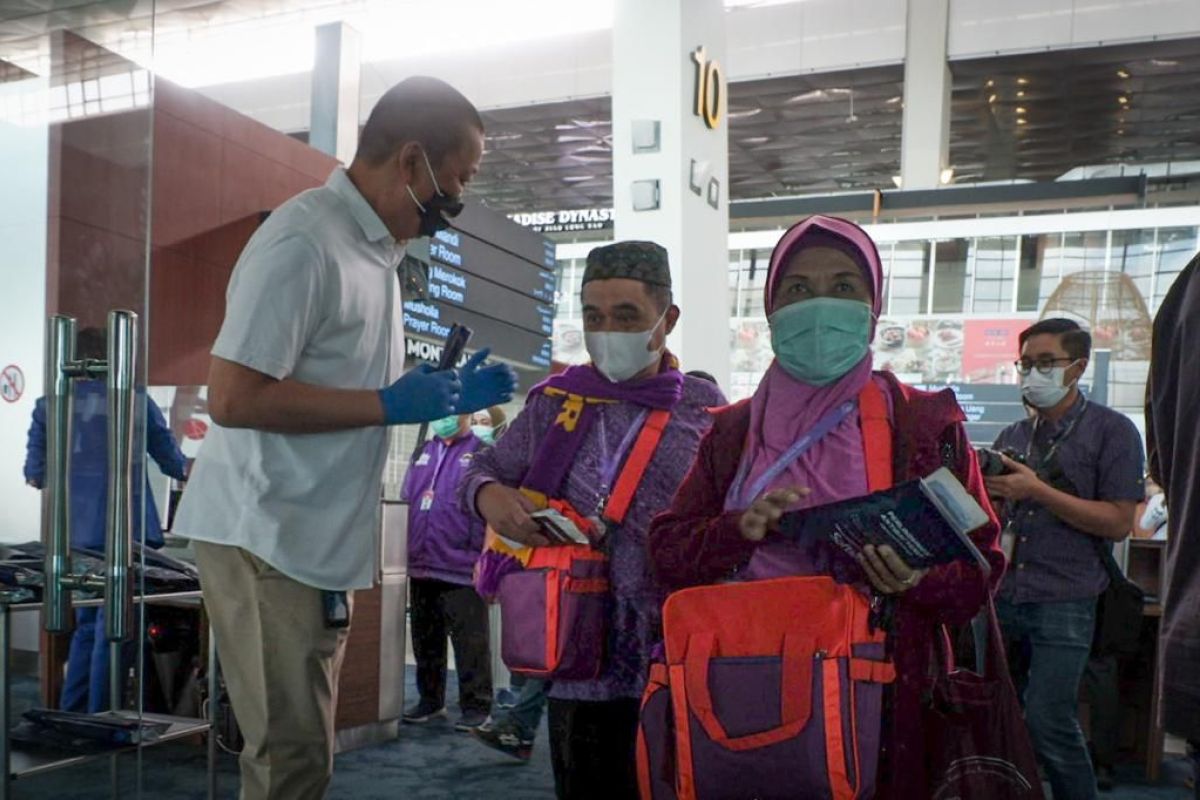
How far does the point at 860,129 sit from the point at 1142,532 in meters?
12.0

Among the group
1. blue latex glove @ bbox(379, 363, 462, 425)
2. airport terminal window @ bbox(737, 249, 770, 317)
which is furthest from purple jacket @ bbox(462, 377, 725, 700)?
airport terminal window @ bbox(737, 249, 770, 317)

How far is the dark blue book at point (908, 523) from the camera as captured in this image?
4.40 ft

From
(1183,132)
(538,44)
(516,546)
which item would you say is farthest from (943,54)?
(516,546)

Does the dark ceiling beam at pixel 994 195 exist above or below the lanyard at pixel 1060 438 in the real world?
above

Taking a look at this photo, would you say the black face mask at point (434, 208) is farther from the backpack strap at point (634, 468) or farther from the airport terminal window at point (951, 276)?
the airport terminal window at point (951, 276)

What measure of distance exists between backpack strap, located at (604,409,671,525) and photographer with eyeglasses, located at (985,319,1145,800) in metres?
1.27

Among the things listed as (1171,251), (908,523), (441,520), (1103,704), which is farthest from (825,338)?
(1171,251)

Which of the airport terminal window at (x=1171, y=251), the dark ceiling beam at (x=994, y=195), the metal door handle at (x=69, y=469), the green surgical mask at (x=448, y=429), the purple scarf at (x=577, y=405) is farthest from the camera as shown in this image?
the airport terminal window at (x=1171, y=251)

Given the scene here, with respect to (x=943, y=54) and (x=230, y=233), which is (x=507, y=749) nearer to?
(x=230, y=233)

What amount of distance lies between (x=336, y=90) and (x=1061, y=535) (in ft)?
15.0

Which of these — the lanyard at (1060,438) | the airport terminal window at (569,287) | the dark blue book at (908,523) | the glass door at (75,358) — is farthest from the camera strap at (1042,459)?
the airport terminal window at (569,287)

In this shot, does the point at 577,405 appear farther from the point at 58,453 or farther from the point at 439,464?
the point at 439,464

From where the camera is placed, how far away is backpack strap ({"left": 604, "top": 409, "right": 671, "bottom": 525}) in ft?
6.49

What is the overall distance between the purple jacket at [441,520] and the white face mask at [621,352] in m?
2.97
